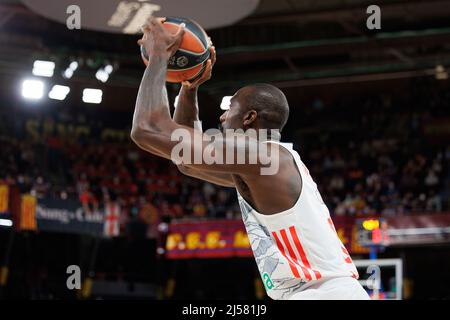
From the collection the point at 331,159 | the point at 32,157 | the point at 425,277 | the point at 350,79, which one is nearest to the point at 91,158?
the point at 32,157

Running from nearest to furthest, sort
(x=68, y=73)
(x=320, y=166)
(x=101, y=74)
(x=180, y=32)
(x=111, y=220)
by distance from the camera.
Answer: (x=180, y=32) < (x=111, y=220) < (x=68, y=73) < (x=101, y=74) < (x=320, y=166)

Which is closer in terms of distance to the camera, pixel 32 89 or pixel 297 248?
pixel 297 248

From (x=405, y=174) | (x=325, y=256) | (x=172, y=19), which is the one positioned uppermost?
(x=405, y=174)

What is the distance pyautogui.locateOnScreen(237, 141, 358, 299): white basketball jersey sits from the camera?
9.55 ft

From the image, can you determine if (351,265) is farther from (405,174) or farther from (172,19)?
(405,174)

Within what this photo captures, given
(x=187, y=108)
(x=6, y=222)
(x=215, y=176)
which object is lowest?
(x=215, y=176)

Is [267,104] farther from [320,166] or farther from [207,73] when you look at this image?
[320,166]

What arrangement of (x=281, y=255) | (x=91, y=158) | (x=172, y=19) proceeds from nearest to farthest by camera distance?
1. (x=281, y=255)
2. (x=172, y=19)
3. (x=91, y=158)

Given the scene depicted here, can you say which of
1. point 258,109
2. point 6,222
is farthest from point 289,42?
point 258,109

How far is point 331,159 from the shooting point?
63.8ft

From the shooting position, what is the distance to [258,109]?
3098mm

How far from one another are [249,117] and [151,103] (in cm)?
47

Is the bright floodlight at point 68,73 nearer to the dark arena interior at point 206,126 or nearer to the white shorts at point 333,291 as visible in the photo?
the dark arena interior at point 206,126
